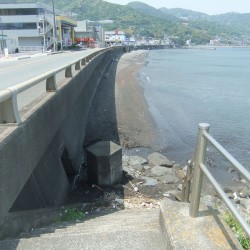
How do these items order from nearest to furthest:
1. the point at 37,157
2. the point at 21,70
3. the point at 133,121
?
1. the point at 37,157
2. the point at 21,70
3. the point at 133,121

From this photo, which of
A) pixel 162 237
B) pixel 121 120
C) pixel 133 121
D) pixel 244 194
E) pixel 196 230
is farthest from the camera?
pixel 133 121

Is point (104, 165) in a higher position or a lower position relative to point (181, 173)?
higher

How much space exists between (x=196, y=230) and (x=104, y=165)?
757cm

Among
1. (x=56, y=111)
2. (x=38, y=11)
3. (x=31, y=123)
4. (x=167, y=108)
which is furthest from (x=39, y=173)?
(x=38, y=11)

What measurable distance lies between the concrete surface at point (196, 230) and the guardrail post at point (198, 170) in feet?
0.41

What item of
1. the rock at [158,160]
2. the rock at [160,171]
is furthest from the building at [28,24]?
the rock at [160,171]

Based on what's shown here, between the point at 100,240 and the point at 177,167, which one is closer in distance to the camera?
the point at 100,240

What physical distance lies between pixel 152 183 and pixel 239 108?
20018 mm

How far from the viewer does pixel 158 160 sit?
563 inches

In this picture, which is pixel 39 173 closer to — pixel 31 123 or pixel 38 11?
pixel 31 123

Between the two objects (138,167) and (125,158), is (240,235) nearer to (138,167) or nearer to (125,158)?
(138,167)

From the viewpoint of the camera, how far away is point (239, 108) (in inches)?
1163

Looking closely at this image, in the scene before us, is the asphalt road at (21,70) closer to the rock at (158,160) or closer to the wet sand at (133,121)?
the wet sand at (133,121)

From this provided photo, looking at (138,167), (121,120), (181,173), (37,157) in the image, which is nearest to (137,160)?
(138,167)
